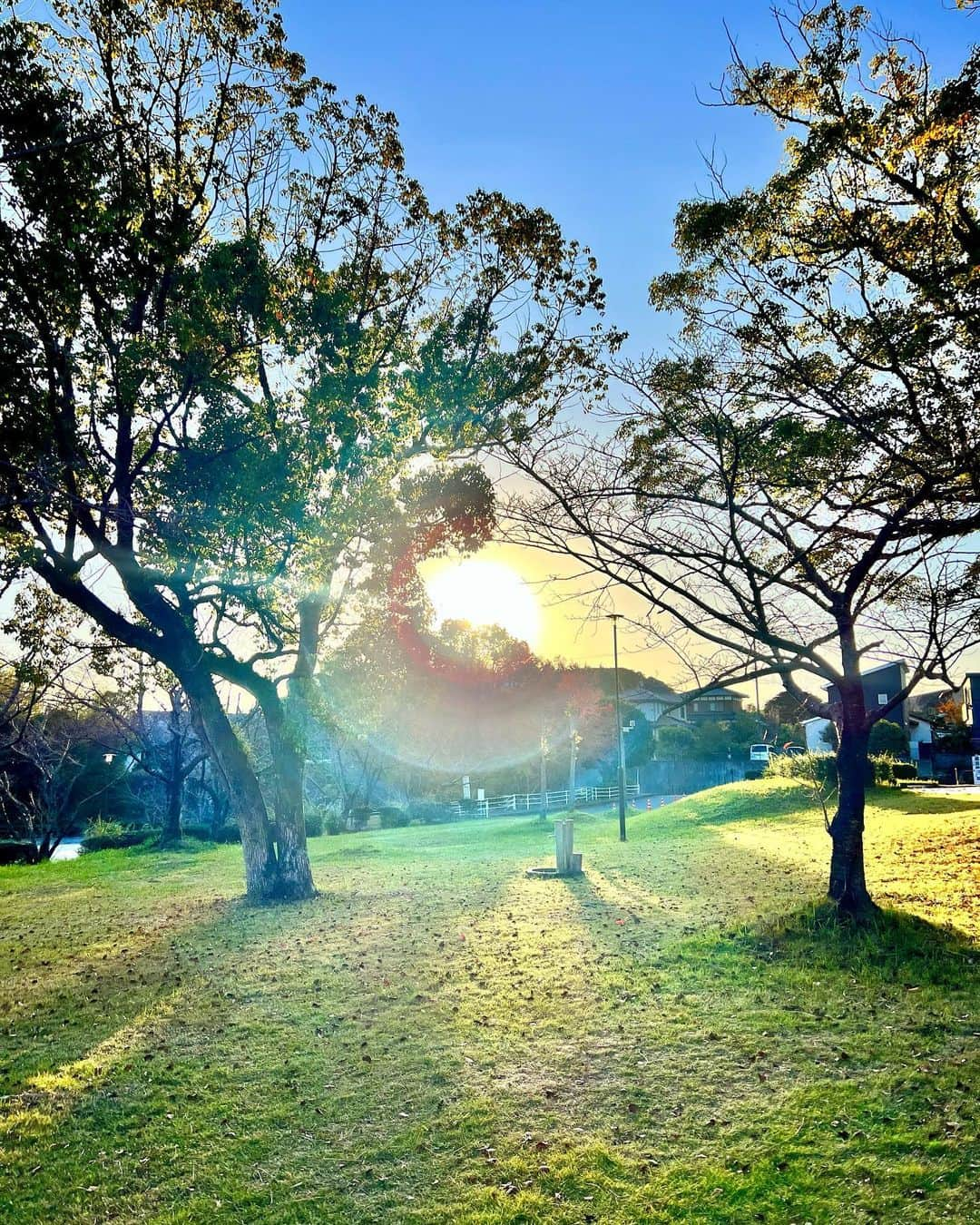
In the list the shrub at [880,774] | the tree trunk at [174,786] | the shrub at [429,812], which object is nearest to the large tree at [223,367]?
the tree trunk at [174,786]

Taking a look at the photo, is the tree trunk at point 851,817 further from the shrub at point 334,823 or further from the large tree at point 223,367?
the shrub at point 334,823

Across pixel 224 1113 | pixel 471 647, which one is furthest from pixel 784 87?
pixel 471 647

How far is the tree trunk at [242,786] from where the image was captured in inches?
556

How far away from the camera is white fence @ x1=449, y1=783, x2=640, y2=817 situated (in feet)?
143

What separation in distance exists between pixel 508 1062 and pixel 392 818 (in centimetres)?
3540

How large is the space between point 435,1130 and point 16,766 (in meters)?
37.6

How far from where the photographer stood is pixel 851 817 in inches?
380

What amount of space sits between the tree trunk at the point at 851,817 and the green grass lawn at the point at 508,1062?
385 mm

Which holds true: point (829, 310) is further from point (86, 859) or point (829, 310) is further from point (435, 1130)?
point (86, 859)

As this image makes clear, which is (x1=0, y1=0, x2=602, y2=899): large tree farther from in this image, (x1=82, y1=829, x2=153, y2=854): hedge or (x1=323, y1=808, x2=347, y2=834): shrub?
(x1=323, y1=808, x2=347, y2=834): shrub

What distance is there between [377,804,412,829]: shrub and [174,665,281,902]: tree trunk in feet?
83.6

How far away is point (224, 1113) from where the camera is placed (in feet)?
Answer: 18.5

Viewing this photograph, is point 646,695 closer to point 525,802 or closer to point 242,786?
point 525,802

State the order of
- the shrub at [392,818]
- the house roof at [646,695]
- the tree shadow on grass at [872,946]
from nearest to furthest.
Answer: the tree shadow on grass at [872,946] → the shrub at [392,818] → the house roof at [646,695]
